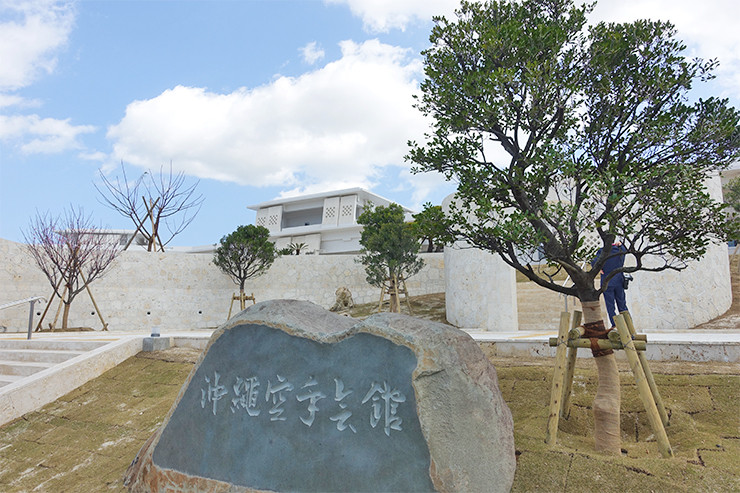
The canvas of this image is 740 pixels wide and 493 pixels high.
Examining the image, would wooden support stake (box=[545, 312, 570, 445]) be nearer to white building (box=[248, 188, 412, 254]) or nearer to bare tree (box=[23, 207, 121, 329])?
bare tree (box=[23, 207, 121, 329])

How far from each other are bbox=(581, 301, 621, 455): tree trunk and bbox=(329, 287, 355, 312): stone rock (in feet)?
43.7

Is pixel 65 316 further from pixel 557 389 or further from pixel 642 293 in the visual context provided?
pixel 642 293

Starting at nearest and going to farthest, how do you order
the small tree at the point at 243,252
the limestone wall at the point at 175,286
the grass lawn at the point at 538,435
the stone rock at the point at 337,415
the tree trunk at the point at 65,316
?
the stone rock at the point at 337,415, the grass lawn at the point at 538,435, the tree trunk at the point at 65,316, the limestone wall at the point at 175,286, the small tree at the point at 243,252

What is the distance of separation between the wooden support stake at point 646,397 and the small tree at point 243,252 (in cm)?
1388

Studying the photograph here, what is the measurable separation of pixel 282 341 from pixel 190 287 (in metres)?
14.7

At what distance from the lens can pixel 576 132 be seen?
12.7 ft

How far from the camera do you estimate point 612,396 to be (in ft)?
11.8

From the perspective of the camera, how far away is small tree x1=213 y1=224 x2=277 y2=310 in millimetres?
16141

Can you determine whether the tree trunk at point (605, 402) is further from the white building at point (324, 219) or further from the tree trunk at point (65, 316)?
the white building at point (324, 219)

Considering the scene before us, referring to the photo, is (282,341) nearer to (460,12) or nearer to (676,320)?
(460,12)

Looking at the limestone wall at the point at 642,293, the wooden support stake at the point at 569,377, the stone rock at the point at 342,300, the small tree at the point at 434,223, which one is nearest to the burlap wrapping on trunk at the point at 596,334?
the wooden support stake at the point at 569,377

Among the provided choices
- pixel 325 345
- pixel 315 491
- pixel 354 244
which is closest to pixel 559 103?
pixel 325 345

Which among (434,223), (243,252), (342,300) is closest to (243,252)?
(243,252)

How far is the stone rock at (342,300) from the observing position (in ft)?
55.2
